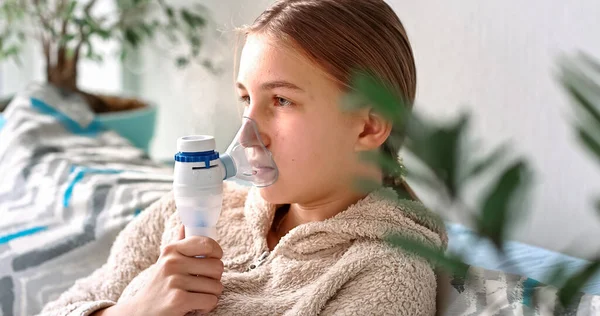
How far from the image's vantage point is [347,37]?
0.78 metres

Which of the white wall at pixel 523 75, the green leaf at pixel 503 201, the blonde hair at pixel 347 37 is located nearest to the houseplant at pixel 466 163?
the green leaf at pixel 503 201

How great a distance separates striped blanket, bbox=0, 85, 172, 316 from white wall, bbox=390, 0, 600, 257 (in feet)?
1.74

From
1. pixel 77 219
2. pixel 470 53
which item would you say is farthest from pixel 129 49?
pixel 470 53

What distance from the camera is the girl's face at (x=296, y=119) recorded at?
791mm

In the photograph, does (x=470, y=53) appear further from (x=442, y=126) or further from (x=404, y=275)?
(x=442, y=126)

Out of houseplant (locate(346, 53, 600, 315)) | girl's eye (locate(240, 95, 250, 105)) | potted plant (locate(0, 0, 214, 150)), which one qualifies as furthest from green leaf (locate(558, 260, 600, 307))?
potted plant (locate(0, 0, 214, 150))

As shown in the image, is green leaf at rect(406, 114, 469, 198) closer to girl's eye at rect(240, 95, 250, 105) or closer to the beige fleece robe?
the beige fleece robe

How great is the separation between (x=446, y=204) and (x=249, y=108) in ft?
1.94

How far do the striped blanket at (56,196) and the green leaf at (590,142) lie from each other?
105 centimetres

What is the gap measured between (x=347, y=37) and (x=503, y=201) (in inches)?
22.8

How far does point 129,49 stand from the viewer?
2266 millimetres

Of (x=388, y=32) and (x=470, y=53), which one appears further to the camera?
(x=470, y=53)

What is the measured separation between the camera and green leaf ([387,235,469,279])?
0.80 feet

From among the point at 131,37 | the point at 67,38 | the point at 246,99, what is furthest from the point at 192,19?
the point at 246,99
